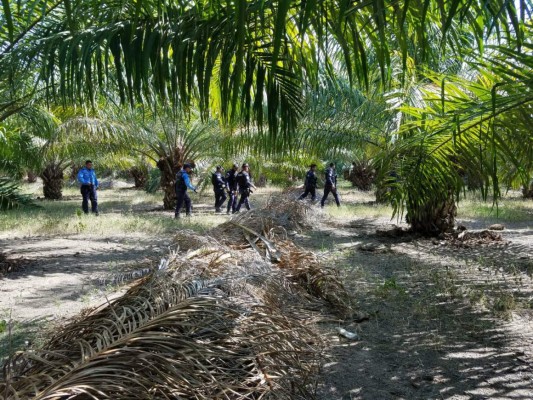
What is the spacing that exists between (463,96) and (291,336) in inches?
113

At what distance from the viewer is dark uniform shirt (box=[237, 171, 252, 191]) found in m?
14.5

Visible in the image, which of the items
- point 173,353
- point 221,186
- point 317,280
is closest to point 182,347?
point 173,353

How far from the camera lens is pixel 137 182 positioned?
31172 millimetres

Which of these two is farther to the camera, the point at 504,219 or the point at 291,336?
the point at 504,219

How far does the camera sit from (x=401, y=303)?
5215mm

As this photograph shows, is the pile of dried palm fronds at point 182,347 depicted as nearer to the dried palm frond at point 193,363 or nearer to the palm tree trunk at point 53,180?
the dried palm frond at point 193,363

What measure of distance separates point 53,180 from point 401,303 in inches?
792

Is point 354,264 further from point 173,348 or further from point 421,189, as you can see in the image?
point 173,348

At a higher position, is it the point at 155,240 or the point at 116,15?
the point at 116,15

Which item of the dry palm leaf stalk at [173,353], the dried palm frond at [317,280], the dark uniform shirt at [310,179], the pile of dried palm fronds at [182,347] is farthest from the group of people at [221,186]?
the dry palm leaf stalk at [173,353]

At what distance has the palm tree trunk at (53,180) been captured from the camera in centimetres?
2175

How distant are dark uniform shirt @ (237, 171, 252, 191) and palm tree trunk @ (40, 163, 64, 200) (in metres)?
10.8

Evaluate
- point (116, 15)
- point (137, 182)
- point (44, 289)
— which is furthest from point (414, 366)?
point (137, 182)

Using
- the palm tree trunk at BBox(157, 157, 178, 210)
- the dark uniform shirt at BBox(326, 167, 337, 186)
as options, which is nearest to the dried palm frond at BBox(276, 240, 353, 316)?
the dark uniform shirt at BBox(326, 167, 337, 186)
